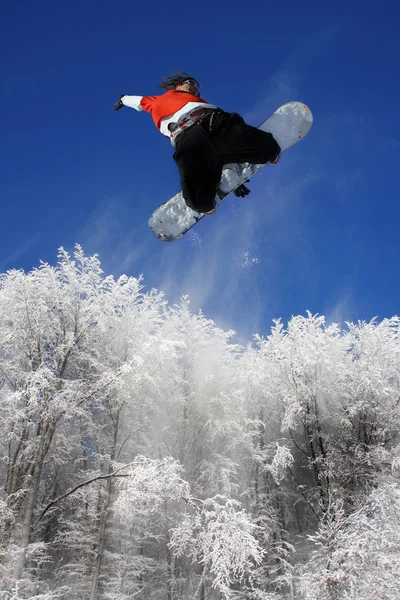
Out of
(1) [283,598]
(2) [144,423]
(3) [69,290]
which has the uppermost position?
(3) [69,290]

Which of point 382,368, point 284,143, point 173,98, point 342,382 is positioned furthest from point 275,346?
point 173,98

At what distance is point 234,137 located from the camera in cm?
427

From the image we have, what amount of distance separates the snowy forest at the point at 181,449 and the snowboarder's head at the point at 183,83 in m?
6.48

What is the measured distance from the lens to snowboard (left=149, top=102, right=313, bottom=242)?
5.45 metres

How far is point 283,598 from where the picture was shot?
1280 centimetres

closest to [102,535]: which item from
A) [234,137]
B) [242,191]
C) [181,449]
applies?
[181,449]

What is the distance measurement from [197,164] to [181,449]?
12.2 meters

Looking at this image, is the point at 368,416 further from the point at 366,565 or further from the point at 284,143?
the point at 284,143

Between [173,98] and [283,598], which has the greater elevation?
[173,98]

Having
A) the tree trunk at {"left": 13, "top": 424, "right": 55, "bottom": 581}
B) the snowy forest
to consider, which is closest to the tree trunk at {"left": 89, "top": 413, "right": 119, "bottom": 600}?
the snowy forest

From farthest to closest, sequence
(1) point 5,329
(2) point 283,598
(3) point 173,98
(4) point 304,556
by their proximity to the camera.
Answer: (4) point 304,556 < (2) point 283,598 < (1) point 5,329 < (3) point 173,98

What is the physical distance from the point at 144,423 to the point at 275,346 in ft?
19.1

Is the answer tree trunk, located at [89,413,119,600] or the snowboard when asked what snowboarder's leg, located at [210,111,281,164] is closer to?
the snowboard

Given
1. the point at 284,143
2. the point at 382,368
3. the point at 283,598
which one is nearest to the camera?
the point at 284,143
